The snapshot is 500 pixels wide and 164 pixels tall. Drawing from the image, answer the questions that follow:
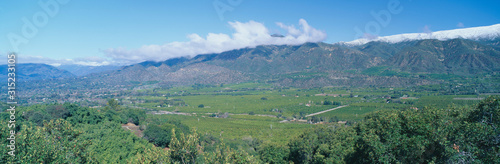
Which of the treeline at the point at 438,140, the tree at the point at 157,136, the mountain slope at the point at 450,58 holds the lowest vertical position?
the tree at the point at 157,136

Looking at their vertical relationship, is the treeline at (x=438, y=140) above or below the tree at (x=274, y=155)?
above

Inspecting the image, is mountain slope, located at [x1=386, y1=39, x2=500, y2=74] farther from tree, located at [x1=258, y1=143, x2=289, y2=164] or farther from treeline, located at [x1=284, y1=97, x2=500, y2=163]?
treeline, located at [x1=284, y1=97, x2=500, y2=163]

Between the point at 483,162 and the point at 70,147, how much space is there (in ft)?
67.7

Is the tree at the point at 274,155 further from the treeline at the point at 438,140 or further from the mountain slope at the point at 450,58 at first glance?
the mountain slope at the point at 450,58

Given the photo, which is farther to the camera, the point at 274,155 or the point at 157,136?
the point at 157,136

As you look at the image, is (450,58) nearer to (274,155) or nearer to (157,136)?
(274,155)

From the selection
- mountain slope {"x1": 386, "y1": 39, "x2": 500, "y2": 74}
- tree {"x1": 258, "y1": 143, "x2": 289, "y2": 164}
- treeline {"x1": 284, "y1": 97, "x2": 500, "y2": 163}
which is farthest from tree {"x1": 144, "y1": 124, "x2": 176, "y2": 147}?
mountain slope {"x1": 386, "y1": 39, "x2": 500, "y2": 74}

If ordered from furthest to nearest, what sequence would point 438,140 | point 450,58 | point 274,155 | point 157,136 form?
point 450,58 → point 157,136 → point 274,155 → point 438,140

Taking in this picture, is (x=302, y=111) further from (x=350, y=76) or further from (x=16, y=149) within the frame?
(x=350, y=76)

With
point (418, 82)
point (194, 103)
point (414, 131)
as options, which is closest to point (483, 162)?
point (414, 131)

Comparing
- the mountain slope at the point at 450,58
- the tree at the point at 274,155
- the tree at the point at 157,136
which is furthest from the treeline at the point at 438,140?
the mountain slope at the point at 450,58

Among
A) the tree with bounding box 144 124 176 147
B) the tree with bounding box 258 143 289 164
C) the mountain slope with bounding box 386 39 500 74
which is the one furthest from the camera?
the mountain slope with bounding box 386 39 500 74

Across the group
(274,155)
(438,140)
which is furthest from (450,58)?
(438,140)

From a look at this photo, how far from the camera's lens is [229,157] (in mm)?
11852
